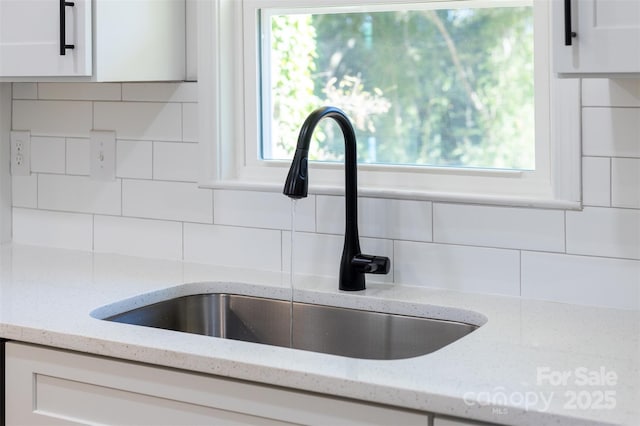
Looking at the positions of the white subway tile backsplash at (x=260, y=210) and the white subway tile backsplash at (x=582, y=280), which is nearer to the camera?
the white subway tile backsplash at (x=582, y=280)

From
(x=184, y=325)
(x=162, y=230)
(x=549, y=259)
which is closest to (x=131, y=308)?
(x=184, y=325)

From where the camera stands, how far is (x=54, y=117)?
2600 millimetres

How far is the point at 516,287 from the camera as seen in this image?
1.96 metres

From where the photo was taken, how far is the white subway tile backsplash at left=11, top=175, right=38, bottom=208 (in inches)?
105

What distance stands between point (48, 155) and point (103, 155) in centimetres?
22

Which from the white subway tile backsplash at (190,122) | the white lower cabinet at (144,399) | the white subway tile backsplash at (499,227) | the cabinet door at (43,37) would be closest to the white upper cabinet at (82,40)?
the cabinet door at (43,37)

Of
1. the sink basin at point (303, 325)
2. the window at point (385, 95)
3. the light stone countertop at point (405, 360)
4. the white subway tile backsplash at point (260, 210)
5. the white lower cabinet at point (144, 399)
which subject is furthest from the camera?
the white subway tile backsplash at point (260, 210)

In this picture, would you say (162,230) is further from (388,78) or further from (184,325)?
(388,78)

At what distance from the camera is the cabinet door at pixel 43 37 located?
81.2 inches

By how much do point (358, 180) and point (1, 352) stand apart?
2.92 ft

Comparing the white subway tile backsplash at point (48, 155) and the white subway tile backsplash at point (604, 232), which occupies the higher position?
the white subway tile backsplash at point (48, 155)

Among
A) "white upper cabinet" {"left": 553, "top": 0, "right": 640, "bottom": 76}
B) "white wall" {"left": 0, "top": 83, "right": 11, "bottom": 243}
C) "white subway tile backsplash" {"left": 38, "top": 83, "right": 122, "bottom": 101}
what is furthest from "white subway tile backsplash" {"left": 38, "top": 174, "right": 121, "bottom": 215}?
"white upper cabinet" {"left": 553, "top": 0, "right": 640, "bottom": 76}

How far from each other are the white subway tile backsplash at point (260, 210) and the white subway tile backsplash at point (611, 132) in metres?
0.67

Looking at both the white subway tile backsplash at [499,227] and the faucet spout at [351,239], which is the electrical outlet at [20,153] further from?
the white subway tile backsplash at [499,227]
